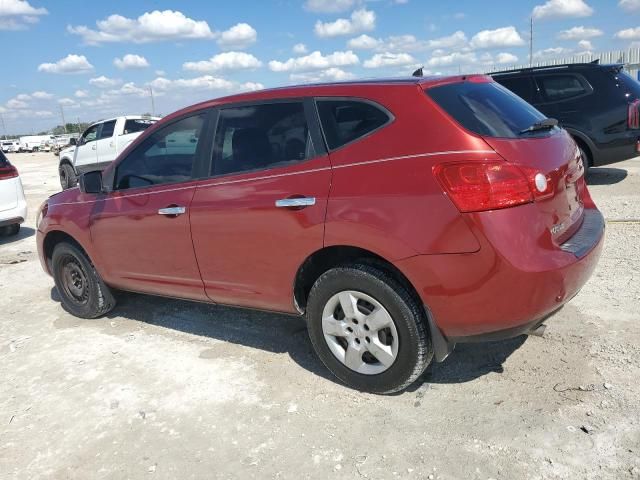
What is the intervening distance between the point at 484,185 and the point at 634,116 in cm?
695

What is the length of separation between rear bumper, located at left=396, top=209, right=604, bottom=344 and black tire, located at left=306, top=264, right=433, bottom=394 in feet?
0.39

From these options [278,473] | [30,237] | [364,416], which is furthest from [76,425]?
[30,237]

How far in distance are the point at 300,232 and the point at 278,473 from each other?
1.29 m

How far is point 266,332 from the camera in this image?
14.0 feet

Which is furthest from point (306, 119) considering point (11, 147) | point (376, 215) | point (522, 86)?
point (11, 147)

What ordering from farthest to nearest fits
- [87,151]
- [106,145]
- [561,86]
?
1. [87,151]
2. [106,145]
3. [561,86]

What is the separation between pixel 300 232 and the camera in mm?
3148

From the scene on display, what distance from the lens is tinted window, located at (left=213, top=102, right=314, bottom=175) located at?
3.28 metres

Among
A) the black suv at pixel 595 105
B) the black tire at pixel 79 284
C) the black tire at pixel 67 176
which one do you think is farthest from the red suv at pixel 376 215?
the black tire at pixel 67 176

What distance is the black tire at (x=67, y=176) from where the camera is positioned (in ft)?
49.8

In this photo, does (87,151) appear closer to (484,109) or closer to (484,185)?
(484,109)

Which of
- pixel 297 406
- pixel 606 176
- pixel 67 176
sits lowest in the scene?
pixel 297 406

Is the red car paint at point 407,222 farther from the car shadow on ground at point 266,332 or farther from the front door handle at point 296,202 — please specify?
the car shadow on ground at point 266,332

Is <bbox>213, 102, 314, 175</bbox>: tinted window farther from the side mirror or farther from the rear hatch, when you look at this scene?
the side mirror
